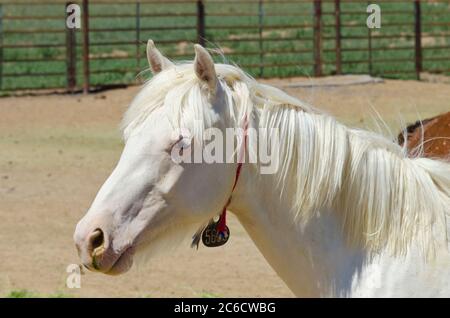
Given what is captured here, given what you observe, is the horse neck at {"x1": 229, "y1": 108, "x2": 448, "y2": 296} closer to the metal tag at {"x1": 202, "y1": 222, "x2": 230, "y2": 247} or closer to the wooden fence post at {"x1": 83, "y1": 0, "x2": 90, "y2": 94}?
the metal tag at {"x1": 202, "y1": 222, "x2": 230, "y2": 247}

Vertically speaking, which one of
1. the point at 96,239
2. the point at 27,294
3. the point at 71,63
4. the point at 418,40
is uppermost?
the point at 418,40

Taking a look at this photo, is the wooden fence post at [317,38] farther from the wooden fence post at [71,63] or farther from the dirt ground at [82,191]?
the wooden fence post at [71,63]

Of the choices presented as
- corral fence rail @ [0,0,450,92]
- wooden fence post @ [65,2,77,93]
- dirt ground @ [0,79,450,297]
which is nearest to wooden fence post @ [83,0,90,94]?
corral fence rail @ [0,0,450,92]

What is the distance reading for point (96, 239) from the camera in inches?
116

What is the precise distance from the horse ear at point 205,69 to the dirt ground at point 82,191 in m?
0.47

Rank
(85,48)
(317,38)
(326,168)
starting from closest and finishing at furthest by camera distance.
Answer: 1. (326,168)
2. (85,48)
3. (317,38)

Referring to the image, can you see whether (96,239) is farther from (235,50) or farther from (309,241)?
(235,50)

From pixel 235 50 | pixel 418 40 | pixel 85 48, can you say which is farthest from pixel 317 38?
pixel 85 48

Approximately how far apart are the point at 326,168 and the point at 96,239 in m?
0.71

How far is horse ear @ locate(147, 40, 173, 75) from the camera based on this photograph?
3275mm

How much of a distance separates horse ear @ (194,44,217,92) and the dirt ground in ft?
1.54

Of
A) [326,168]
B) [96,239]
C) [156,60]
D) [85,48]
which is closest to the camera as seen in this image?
[96,239]

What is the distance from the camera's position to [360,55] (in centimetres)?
1991
